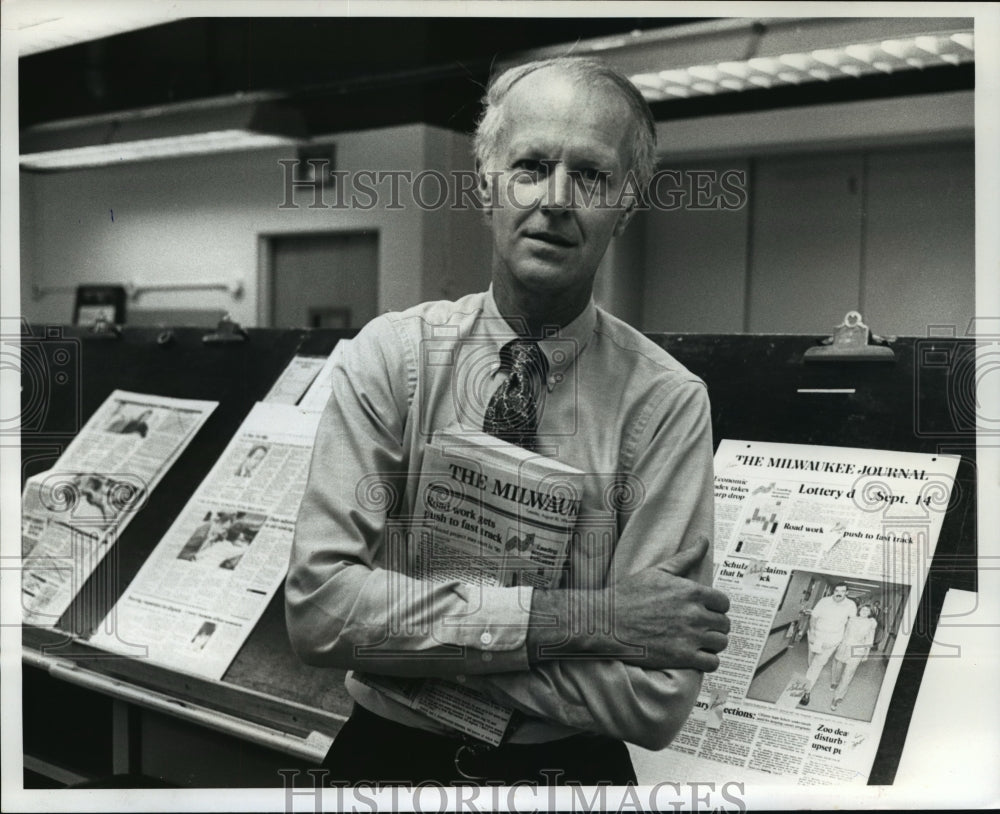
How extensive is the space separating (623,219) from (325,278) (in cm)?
59

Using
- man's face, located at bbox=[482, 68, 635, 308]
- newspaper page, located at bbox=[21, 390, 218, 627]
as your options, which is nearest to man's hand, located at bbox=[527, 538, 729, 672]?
man's face, located at bbox=[482, 68, 635, 308]

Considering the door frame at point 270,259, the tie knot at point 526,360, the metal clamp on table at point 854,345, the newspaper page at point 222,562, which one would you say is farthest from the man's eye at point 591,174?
the newspaper page at point 222,562

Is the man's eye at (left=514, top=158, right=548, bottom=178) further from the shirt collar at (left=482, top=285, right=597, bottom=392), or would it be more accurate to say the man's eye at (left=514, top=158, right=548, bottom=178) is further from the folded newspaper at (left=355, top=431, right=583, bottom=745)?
the folded newspaper at (left=355, top=431, right=583, bottom=745)

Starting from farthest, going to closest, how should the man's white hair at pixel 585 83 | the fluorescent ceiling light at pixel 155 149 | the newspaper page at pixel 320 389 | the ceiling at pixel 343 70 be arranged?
the newspaper page at pixel 320 389, the fluorescent ceiling light at pixel 155 149, the ceiling at pixel 343 70, the man's white hair at pixel 585 83

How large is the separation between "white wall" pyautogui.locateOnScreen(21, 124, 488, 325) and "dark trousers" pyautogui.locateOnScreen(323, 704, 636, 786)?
2.46 ft

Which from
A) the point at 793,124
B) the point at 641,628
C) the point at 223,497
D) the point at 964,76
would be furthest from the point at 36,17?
the point at 964,76

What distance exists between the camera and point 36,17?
1.69 m

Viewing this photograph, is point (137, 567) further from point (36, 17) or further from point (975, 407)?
point (975, 407)

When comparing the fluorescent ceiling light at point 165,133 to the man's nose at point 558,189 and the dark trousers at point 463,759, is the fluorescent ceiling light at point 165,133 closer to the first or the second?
the man's nose at point 558,189

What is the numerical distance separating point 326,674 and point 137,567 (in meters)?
0.54

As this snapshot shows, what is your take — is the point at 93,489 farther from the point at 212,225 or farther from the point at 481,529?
the point at 481,529

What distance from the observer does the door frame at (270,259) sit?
1.70 meters

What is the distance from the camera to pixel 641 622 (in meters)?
1.42

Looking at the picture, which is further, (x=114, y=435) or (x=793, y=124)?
(x=114, y=435)
